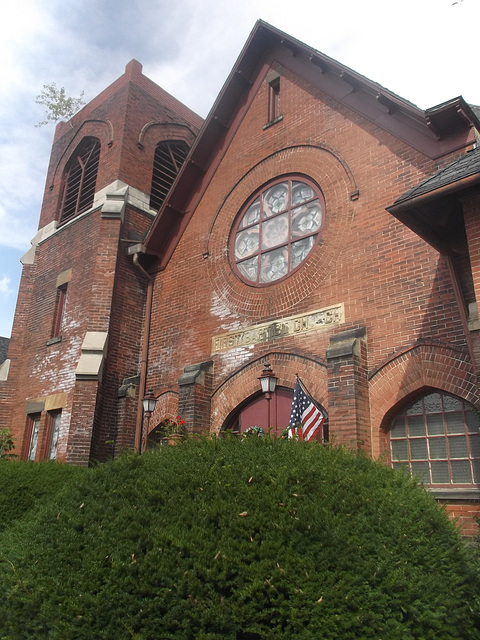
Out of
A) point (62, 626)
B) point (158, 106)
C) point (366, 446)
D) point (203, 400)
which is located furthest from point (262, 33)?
point (62, 626)

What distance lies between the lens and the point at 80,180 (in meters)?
17.5

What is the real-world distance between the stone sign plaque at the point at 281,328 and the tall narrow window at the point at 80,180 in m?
7.26

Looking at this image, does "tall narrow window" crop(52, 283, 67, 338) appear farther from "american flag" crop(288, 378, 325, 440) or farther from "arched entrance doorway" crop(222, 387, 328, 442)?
"american flag" crop(288, 378, 325, 440)

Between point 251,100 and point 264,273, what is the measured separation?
15.9 feet

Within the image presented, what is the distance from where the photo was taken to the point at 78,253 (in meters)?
15.5

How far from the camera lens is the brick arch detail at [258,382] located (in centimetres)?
972

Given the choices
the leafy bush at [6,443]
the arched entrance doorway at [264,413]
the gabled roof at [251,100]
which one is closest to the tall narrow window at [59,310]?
the leafy bush at [6,443]

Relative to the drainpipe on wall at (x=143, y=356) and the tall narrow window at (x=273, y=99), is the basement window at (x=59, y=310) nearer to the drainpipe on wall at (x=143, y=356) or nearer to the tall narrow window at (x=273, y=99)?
the drainpipe on wall at (x=143, y=356)

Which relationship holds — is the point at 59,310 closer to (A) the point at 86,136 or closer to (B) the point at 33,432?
(B) the point at 33,432

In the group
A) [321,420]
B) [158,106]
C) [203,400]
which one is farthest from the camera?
[158,106]

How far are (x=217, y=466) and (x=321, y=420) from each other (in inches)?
171

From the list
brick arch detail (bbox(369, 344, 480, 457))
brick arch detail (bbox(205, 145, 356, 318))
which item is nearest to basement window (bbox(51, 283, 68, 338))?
brick arch detail (bbox(205, 145, 356, 318))

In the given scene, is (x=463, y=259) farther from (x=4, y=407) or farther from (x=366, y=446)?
(x=4, y=407)

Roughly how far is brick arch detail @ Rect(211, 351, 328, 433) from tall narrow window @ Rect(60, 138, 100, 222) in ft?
26.6
